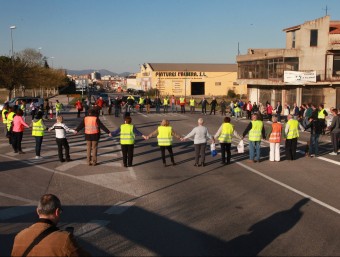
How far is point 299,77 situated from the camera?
133ft

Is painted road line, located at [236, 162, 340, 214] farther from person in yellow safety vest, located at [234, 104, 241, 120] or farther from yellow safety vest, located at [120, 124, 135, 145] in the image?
person in yellow safety vest, located at [234, 104, 241, 120]

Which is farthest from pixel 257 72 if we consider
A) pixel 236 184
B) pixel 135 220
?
pixel 135 220

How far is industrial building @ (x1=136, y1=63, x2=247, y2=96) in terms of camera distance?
9238 centimetres

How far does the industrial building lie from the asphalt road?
75.6m

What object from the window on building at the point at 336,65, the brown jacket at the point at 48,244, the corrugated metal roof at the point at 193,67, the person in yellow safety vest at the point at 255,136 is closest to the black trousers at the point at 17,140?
the person in yellow safety vest at the point at 255,136

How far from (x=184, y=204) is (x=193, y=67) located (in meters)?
89.8

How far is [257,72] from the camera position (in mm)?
48469

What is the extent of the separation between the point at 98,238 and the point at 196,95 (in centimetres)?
8814

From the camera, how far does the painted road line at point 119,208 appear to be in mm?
9041

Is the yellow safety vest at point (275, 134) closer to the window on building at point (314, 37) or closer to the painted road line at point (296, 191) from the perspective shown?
the painted road line at point (296, 191)

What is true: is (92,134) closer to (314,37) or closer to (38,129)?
(38,129)

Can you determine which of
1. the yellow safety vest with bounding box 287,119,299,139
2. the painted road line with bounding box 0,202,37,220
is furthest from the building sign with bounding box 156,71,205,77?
the painted road line with bounding box 0,202,37,220

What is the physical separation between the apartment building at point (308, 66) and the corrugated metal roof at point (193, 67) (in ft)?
164

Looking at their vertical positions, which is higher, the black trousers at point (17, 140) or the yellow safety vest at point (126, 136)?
the yellow safety vest at point (126, 136)
